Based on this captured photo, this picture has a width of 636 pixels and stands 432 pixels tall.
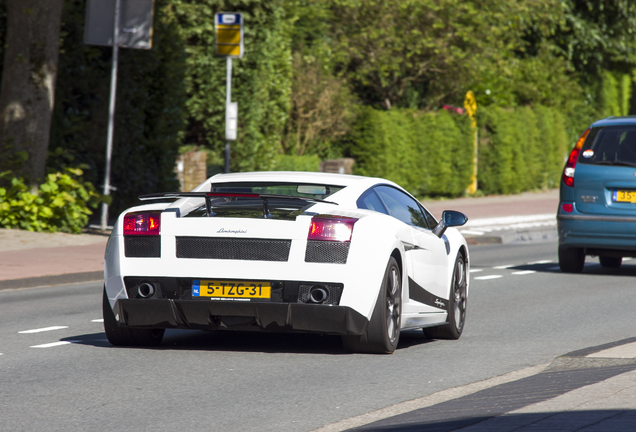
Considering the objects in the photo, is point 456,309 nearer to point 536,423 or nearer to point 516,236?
point 536,423

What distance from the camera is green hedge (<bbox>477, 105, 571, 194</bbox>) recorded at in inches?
1307

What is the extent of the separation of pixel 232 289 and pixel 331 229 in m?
0.76

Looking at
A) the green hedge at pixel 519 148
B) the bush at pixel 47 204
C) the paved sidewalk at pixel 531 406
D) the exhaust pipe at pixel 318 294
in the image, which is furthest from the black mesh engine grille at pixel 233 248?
the green hedge at pixel 519 148

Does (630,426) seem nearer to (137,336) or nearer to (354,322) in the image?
(354,322)

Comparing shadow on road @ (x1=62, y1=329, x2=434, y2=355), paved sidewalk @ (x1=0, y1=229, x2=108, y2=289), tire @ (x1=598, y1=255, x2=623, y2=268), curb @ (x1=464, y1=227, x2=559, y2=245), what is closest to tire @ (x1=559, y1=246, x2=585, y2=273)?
tire @ (x1=598, y1=255, x2=623, y2=268)

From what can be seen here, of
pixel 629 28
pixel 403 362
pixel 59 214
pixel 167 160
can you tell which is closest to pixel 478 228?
pixel 167 160

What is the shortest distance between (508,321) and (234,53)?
9.70 metres

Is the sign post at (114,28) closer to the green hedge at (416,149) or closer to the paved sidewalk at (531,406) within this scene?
the paved sidewalk at (531,406)

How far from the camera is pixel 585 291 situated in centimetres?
1209

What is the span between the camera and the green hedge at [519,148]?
33.2m

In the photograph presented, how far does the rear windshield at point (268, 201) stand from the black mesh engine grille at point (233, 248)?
0.21 meters

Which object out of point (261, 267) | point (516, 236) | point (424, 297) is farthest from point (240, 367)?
point (516, 236)

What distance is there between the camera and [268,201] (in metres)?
7.46

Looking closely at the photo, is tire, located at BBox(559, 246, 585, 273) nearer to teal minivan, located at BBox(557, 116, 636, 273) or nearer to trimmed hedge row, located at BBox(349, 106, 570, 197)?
teal minivan, located at BBox(557, 116, 636, 273)
